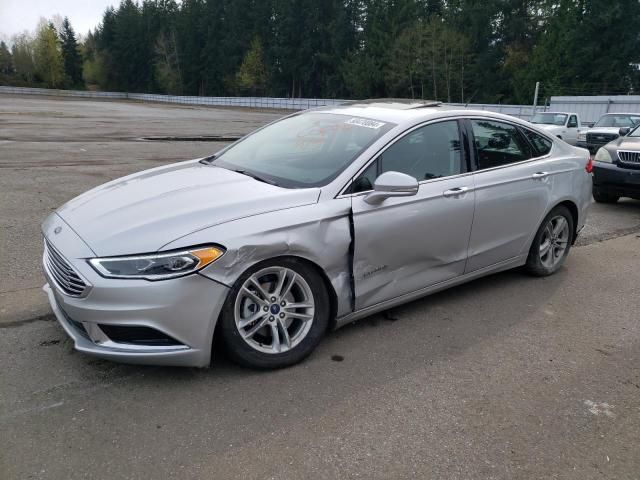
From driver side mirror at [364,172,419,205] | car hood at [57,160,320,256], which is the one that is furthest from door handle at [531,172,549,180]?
car hood at [57,160,320,256]

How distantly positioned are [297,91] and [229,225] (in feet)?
271

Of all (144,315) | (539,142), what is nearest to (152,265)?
(144,315)

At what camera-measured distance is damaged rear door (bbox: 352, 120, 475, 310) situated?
134 inches

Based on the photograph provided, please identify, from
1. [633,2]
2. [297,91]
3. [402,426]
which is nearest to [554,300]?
[402,426]

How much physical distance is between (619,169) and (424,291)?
228 inches

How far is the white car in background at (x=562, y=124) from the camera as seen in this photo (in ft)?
63.4

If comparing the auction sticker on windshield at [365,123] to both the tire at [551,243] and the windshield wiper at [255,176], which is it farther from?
the tire at [551,243]

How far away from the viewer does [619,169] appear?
26.3ft

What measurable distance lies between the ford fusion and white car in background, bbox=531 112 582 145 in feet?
53.6

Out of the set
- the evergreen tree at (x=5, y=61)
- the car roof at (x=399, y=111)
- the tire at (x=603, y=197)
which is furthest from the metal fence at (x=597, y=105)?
the evergreen tree at (x=5, y=61)

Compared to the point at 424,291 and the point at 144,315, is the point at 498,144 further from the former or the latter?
the point at 144,315

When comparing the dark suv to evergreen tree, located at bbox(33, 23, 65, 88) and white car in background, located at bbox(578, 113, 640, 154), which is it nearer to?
white car in background, located at bbox(578, 113, 640, 154)

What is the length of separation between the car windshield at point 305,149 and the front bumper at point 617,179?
18.9ft

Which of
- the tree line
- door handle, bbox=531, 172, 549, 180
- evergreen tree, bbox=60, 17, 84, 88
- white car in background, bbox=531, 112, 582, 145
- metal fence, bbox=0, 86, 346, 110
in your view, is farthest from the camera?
evergreen tree, bbox=60, 17, 84, 88
